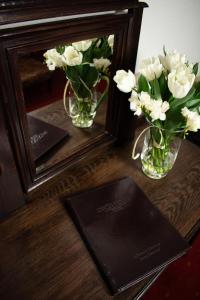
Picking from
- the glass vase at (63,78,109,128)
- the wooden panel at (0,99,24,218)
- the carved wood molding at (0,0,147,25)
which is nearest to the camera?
the carved wood molding at (0,0,147,25)

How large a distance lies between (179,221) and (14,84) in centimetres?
49

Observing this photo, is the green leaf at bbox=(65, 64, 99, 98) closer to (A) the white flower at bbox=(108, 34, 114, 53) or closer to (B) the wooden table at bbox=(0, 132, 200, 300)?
(A) the white flower at bbox=(108, 34, 114, 53)

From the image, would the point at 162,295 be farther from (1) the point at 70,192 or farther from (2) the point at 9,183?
(2) the point at 9,183

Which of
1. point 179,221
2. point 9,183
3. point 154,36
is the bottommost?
point 179,221

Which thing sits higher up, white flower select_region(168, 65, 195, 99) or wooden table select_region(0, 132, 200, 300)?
white flower select_region(168, 65, 195, 99)

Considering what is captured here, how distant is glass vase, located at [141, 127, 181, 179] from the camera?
62cm

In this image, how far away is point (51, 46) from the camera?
1.46ft

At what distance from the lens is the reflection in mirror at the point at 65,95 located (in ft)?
1.65

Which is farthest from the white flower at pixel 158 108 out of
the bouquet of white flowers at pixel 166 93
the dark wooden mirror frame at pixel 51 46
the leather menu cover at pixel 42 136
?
the leather menu cover at pixel 42 136

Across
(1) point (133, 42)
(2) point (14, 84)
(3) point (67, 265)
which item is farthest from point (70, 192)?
(1) point (133, 42)

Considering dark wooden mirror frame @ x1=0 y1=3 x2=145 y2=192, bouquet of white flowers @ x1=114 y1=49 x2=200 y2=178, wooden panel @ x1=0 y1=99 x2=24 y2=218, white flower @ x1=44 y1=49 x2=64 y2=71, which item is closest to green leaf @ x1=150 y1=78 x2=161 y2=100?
bouquet of white flowers @ x1=114 y1=49 x2=200 y2=178

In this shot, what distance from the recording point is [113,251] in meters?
0.50

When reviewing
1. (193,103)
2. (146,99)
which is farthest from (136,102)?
(193,103)

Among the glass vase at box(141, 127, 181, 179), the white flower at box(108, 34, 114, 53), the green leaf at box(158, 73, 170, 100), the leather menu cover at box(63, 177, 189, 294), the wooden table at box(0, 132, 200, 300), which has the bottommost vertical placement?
the wooden table at box(0, 132, 200, 300)
